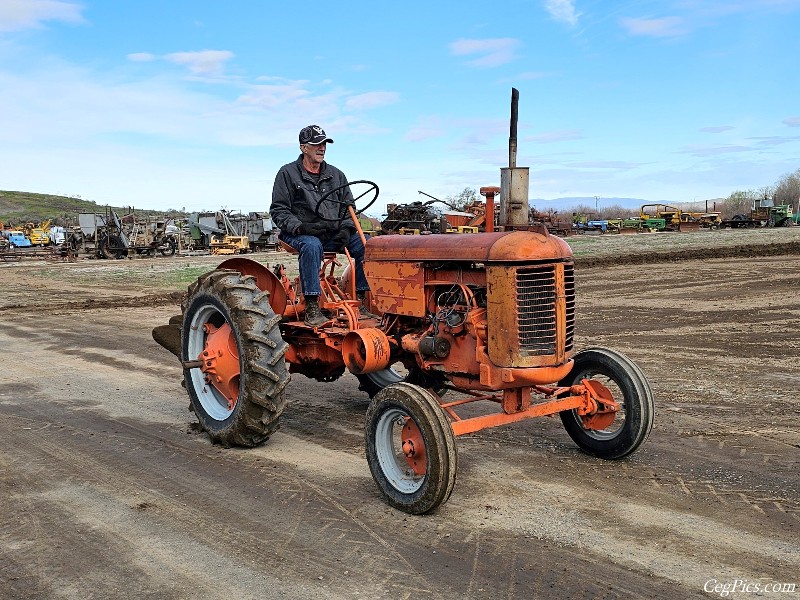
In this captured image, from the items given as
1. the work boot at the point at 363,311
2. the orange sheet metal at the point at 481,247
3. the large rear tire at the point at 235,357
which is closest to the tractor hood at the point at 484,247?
the orange sheet metal at the point at 481,247

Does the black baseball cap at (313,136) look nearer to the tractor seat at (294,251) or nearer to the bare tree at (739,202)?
the tractor seat at (294,251)

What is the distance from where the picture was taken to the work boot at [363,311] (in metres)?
5.49

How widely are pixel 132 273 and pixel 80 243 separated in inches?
515

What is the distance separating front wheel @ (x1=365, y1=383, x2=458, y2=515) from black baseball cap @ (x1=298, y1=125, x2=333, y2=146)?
7.69 ft

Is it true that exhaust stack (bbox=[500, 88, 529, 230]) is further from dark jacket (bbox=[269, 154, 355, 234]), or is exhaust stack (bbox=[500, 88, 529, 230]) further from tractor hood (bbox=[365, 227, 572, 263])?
dark jacket (bbox=[269, 154, 355, 234])

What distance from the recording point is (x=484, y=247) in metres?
4.45

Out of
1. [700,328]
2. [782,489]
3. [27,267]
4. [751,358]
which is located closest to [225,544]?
[782,489]

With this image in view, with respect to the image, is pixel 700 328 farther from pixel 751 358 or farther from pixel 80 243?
pixel 80 243

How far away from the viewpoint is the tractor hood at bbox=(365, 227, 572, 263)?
4340 mm

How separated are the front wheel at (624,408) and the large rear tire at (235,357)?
2044 millimetres

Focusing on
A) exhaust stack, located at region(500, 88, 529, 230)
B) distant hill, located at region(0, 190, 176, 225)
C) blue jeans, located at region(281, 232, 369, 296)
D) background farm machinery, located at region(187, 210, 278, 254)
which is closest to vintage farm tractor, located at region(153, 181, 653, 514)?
blue jeans, located at region(281, 232, 369, 296)

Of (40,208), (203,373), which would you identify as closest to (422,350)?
(203,373)

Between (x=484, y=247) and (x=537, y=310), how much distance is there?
489 millimetres

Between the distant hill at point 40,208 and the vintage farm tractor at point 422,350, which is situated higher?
the distant hill at point 40,208
